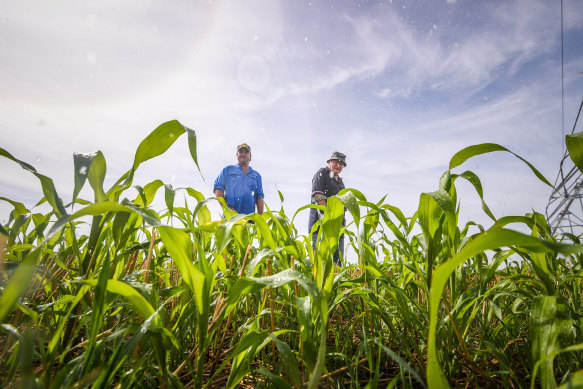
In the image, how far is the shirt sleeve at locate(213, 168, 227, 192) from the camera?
410cm

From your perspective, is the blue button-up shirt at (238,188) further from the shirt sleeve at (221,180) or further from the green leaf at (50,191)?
the green leaf at (50,191)

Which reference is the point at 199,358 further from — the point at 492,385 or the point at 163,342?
the point at 492,385

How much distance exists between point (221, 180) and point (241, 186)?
1.03 ft

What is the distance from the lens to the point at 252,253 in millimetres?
1255

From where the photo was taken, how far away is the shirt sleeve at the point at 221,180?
410cm

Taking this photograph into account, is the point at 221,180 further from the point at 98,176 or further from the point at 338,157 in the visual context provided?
the point at 98,176

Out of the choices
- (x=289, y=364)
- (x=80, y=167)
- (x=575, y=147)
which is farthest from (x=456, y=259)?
(x=80, y=167)

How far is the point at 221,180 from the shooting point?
13.6ft

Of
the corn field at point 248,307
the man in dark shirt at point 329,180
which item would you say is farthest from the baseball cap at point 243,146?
the corn field at point 248,307

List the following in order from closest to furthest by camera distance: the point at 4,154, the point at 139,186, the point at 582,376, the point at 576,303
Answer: the point at 582,376 → the point at 4,154 → the point at 139,186 → the point at 576,303

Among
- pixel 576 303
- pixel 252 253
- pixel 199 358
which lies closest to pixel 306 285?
pixel 199 358

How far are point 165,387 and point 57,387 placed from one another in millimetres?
168

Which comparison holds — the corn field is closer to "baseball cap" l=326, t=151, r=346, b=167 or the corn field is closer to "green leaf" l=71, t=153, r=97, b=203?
"green leaf" l=71, t=153, r=97, b=203

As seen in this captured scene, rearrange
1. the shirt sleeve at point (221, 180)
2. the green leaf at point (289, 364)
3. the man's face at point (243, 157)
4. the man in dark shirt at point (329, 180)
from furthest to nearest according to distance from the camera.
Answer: the man's face at point (243, 157), the man in dark shirt at point (329, 180), the shirt sleeve at point (221, 180), the green leaf at point (289, 364)
